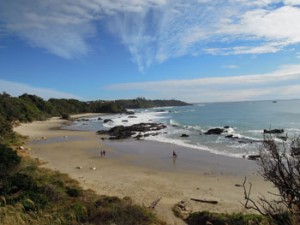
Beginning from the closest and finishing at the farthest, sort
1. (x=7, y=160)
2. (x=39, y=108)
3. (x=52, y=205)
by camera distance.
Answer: (x=52, y=205) < (x=7, y=160) < (x=39, y=108)

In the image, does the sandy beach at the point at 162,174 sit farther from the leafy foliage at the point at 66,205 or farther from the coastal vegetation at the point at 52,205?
the leafy foliage at the point at 66,205

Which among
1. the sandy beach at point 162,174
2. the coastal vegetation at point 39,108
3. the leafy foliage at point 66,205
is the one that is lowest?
the sandy beach at point 162,174

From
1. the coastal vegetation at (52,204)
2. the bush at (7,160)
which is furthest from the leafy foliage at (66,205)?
the bush at (7,160)

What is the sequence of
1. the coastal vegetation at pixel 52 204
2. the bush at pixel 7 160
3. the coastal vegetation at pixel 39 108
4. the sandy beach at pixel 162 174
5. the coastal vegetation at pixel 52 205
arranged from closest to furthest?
the coastal vegetation at pixel 52 205
the coastal vegetation at pixel 52 204
the sandy beach at pixel 162 174
the bush at pixel 7 160
the coastal vegetation at pixel 39 108

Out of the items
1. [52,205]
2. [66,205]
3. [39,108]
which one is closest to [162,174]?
[66,205]

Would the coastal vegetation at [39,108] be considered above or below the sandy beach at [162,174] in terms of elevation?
above

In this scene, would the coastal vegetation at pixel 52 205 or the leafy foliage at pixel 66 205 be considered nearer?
the coastal vegetation at pixel 52 205

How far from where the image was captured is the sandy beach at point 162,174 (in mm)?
17672

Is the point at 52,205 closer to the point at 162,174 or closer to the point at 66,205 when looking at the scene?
the point at 66,205

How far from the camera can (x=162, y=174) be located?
24.1 meters

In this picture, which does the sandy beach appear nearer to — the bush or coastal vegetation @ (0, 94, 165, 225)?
coastal vegetation @ (0, 94, 165, 225)

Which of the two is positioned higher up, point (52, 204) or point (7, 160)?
point (7, 160)

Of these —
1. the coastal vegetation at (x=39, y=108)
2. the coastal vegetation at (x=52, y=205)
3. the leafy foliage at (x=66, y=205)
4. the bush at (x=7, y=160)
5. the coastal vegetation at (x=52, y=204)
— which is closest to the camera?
the coastal vegetation at (x=52, y=205)

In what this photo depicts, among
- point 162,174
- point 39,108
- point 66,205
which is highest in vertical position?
point 39,108
